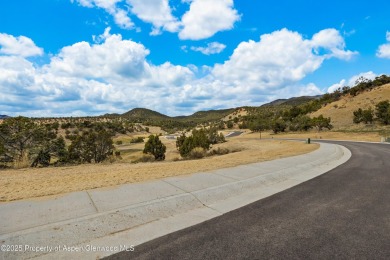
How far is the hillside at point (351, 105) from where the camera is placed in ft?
246

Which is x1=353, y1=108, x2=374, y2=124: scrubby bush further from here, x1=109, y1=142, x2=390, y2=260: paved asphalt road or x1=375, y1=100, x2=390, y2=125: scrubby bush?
x1=109, y1=142, x2=390, y2=260: paved asphalt road

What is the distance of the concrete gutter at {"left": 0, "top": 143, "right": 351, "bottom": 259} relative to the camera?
184 inches

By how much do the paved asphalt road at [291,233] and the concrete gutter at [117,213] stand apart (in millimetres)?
483

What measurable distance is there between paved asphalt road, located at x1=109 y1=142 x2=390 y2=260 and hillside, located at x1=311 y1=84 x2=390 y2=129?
70.8 metres

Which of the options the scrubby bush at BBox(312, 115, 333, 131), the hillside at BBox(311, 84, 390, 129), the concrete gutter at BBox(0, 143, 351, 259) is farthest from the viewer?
the hillside at BBox(311, 84, 390, 129)

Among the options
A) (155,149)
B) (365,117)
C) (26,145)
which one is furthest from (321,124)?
(26,145)

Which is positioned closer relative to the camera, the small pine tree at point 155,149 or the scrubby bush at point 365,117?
the small pine tree at point 155,149

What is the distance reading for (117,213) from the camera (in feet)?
19.4

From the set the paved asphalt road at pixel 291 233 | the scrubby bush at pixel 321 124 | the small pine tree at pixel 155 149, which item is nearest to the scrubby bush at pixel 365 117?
the scrubby bush at pixel 321 124

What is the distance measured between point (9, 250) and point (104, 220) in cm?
161

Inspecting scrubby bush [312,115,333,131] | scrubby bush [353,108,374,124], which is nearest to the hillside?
scrubby bush [353,108,374,124]

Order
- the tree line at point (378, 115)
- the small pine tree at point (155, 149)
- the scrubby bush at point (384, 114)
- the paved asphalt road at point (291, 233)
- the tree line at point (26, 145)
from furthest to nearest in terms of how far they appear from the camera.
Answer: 1. the tree line at point (378, 115)
2. the scrubby bush at point (384, 114)
3. the small pine tree at point (155, 149)
4. the tree line at point (26, 145)
5. the paved asphalt road at point (291, 233)

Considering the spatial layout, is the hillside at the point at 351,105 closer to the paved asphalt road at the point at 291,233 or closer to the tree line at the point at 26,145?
the tree line at the point at 26,145

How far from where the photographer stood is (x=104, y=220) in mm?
5570
